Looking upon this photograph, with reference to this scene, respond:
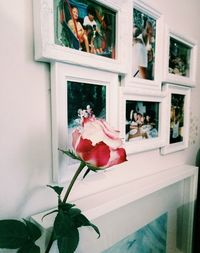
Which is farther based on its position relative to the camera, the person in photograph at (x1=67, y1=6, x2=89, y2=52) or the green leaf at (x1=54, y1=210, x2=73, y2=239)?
the person in photograph at (x1=67, y1=6, x2=89, y2=52)

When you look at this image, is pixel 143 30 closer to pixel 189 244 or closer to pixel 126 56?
pixel 126 56

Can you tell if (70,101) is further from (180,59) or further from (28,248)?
(180,59)

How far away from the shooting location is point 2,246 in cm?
45

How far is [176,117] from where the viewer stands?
1231 mm

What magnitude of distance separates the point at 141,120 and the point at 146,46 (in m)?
0.35

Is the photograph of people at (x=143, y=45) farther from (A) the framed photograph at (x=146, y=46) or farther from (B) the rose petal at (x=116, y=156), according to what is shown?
(B) the rose petal at (x=116, y=156)

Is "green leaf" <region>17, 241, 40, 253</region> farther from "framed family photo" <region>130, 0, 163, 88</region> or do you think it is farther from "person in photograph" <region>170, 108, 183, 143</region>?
"person in photograph" <region>170, 108, 183, 143</region>

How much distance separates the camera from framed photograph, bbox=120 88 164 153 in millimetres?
913

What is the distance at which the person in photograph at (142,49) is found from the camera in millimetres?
935

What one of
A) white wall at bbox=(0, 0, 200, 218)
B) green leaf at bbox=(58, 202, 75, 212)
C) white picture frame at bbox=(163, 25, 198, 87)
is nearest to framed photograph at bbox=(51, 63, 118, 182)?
white wall at bbox=(0, 0, 200, 218)

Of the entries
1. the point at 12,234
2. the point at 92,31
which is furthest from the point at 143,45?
the point at 12,234

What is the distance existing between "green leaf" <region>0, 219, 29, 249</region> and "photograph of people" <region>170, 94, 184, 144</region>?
0.94 metres

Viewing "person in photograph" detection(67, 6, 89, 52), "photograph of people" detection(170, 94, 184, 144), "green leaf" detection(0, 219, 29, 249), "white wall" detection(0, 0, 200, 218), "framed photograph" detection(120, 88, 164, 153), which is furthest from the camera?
"photograph of people" detection(170, 94, 184, 144)

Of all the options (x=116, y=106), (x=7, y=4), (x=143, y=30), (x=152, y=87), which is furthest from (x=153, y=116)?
(x=7, y=4)
